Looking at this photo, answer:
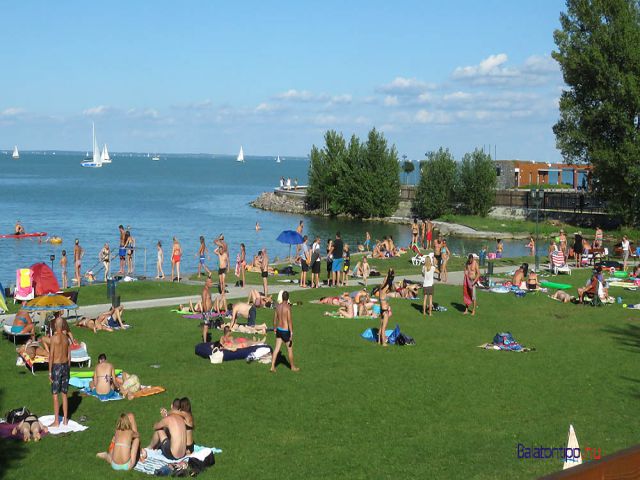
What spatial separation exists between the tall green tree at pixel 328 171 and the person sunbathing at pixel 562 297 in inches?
2120

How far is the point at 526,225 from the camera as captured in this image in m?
58.5

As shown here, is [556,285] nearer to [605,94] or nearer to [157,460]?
[157,460]

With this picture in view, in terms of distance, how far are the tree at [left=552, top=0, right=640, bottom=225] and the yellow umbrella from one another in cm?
4047

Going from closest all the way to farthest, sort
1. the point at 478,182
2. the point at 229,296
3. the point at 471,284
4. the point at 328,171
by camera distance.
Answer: the point at 471,284 → the point at 229,296 → the point at 478,182 → the point at 328,171

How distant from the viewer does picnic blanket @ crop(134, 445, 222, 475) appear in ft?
33.3

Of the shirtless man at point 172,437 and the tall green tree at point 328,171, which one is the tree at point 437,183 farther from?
the shirtless man at point 172,437

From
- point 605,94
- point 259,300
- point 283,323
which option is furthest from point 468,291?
point 605,94

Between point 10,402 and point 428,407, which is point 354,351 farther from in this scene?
point 10,402

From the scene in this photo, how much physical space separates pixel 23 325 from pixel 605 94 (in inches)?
1707

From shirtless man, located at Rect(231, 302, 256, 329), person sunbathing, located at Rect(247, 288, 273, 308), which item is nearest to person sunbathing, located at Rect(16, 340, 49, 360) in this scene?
shirtless man, located at Rect(231, 302, 256, 329)

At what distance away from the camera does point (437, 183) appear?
6975cm

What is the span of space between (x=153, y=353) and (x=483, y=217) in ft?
175

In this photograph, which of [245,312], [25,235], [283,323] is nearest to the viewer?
[283,323]

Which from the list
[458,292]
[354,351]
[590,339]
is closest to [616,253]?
[458,292]
